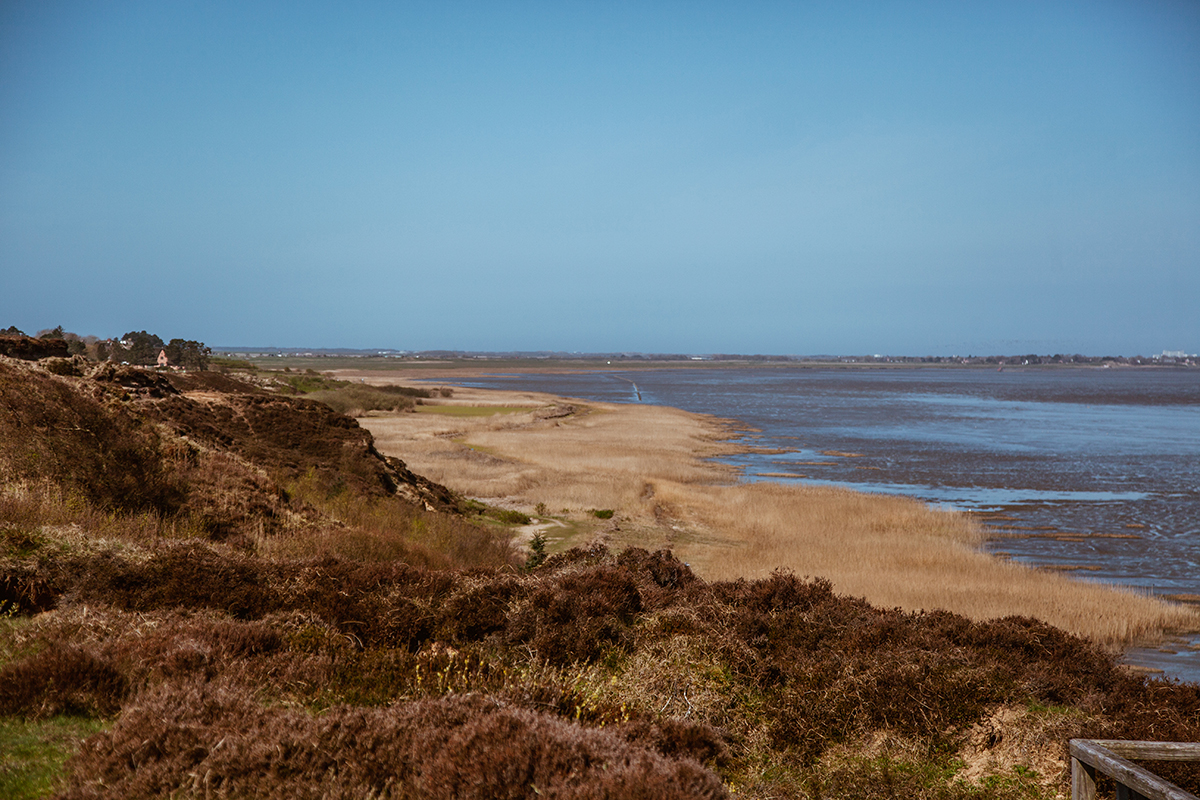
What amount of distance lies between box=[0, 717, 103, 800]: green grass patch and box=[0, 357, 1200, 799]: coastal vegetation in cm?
2

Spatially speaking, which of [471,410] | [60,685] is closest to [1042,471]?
[60,685]

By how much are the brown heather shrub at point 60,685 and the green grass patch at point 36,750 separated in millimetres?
113

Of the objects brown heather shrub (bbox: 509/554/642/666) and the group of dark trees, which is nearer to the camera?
brown heather shrub (bbox: 509/554/642/666)

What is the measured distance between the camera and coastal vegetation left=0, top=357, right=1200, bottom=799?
454 centimetres

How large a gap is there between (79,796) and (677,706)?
450 centimetres

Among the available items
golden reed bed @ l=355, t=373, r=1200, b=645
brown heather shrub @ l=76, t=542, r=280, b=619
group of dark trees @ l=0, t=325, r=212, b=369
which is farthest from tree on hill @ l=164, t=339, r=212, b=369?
brown heather shrub @ l=76, t=542, r=280, b=619

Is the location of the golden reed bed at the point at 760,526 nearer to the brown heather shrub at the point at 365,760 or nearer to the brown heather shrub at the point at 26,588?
the brown heather shrub at the point at 26,588

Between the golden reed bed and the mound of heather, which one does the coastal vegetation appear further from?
the golden reed bed

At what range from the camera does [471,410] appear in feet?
224

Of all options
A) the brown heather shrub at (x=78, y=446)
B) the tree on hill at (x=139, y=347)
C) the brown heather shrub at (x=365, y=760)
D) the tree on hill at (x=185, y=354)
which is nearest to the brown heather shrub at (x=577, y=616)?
the brown heather shrub at (x=365, y=760)

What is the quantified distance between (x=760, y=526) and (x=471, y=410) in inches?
1808

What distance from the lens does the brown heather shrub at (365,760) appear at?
4254 millimetres

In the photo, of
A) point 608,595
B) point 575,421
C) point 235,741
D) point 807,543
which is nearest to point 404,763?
point 235,741

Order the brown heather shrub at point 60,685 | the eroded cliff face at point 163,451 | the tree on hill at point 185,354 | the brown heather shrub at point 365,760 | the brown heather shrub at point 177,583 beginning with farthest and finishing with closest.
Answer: the tree on hill at point 185,354 → the eroded cliff face at point 163,451 → the brown heather shrub at point 177,583 → the brown heather shrub at point 60,685 → the brown heather shrub at point 365,760
